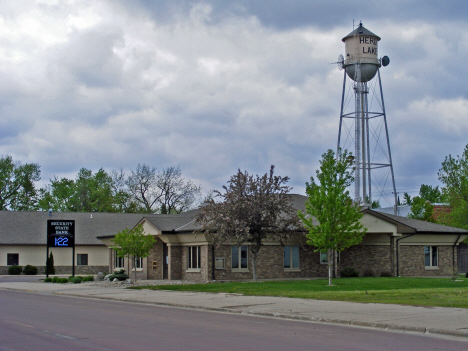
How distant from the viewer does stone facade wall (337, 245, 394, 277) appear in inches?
1617

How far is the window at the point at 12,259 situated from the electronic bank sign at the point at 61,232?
15.8 metres

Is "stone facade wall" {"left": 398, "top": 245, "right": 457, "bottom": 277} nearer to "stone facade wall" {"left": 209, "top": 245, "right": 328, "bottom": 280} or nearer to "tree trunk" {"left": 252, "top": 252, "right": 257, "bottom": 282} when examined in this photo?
"stone facade wall" {"left": 209, "top": 245, "right": 328, "bottom": 280}

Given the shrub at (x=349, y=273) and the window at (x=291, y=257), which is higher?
the window at (x=291, y=257)

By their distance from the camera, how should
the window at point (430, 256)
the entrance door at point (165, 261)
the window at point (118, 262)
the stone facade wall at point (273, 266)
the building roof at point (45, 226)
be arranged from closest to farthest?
the stone facade wall at point (273, 266), the window at point (430, 256), the entrance door at point (165, 261), the window at point (118, 262), the building roof at point (45, 226)

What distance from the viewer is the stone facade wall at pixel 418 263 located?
136 ft

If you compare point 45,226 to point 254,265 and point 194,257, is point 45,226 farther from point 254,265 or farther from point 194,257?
point 254,265

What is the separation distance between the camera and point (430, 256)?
4244cm

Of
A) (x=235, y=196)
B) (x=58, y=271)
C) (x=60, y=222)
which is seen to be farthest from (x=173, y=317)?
(x=58, y=271)

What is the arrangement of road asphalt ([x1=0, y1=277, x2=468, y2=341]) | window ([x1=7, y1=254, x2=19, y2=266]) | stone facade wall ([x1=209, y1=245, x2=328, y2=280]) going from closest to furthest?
road asphalt ([x1=0, y1=277, x2=468, y2=341]), stone facade wall ([x1=209, y1=245, x2=328, y2=280]), window ([x1=7, y1=254, x2=19, y2=266])

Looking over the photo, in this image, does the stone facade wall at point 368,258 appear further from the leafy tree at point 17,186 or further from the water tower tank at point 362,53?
the leafy tree at point 17,186

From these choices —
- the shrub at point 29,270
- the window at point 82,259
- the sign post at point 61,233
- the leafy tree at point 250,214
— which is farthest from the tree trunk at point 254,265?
the shrub at point 29,270

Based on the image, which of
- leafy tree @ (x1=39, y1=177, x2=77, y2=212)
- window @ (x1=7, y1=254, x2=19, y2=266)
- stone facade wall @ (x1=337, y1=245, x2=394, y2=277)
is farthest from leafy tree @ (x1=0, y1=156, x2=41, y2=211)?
stone facade wall @ (x1=337, y1=245, x2=394, y2=277)

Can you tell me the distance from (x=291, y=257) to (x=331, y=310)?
21619 mm

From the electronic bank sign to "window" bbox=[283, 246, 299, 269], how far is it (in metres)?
15.9
